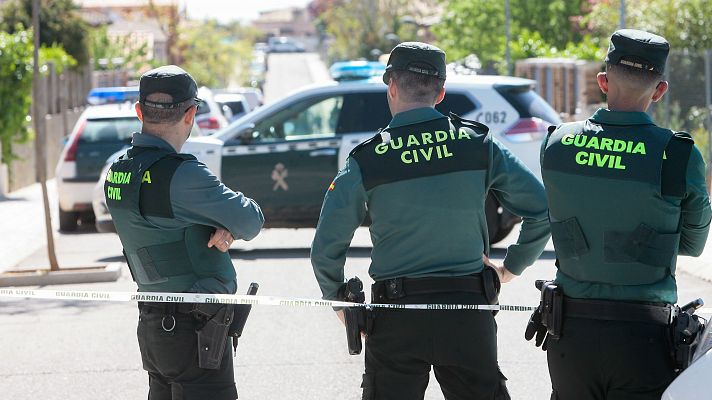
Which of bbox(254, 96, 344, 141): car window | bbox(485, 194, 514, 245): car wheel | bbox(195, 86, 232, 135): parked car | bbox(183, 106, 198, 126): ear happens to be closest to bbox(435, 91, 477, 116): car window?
bbox(485, 194, 514, 245): car wheel

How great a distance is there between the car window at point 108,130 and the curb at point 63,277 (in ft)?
16.2

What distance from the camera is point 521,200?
14.9 feet

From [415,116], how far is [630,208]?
2.66 feet

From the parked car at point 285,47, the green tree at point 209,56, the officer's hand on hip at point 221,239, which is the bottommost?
the parked car at point 285,47

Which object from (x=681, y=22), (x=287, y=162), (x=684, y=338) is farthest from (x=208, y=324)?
(x=681, y=22)

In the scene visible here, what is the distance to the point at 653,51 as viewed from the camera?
417 centimetres

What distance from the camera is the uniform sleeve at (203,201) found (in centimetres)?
445

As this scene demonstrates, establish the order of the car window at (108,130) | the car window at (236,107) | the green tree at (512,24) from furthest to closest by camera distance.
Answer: the green tree at (512,24)
the car window at (236,107)
the car window at (108,130)

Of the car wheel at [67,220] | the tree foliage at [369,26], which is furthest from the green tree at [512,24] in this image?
the car wheel at [67,220]

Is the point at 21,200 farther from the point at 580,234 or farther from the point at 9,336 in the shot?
the point at 580,234

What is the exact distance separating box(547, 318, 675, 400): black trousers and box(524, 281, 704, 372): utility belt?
2 centimetres

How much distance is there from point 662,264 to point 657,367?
34 cm

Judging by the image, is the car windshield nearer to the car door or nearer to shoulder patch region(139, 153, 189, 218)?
the car door

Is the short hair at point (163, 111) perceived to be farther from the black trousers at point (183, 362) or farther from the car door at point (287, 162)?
the car door at point (287, 162)
